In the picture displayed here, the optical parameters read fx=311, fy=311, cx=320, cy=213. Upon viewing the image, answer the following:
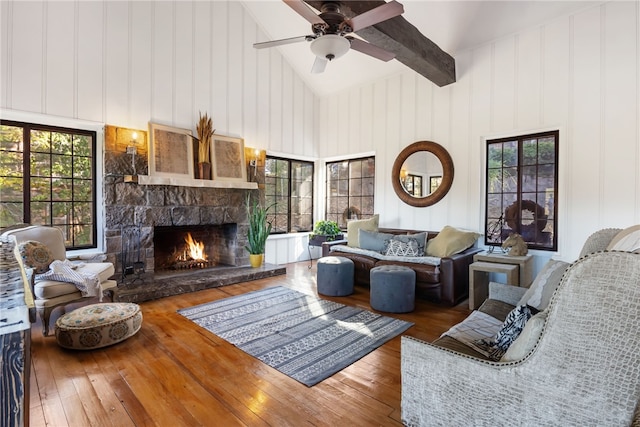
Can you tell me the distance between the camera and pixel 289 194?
21.3 ft

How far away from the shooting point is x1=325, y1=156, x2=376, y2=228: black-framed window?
6.17 meters

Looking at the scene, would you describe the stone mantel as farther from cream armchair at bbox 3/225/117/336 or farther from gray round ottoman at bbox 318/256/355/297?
gray round ottoman at bbox 318/256/355/297

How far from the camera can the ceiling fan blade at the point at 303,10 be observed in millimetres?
2475

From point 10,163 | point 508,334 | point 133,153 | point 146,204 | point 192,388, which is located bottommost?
point 192,388

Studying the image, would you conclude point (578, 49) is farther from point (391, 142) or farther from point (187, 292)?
point (187, 292)

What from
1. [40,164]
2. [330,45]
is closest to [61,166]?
[40,164]

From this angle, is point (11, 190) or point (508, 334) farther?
point (11, 190)

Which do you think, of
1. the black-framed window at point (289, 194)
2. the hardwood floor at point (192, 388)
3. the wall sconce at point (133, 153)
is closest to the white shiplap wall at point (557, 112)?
the black-framed window at point (289, 194)

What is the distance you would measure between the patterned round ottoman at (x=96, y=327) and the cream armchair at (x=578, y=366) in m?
2.73

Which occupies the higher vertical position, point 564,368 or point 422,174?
point 422,174

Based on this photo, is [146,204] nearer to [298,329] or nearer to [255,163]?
[255,163]

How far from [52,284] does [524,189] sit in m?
5.68

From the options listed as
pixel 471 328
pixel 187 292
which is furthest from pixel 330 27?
pixel 187 292

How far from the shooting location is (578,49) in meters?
3.84
